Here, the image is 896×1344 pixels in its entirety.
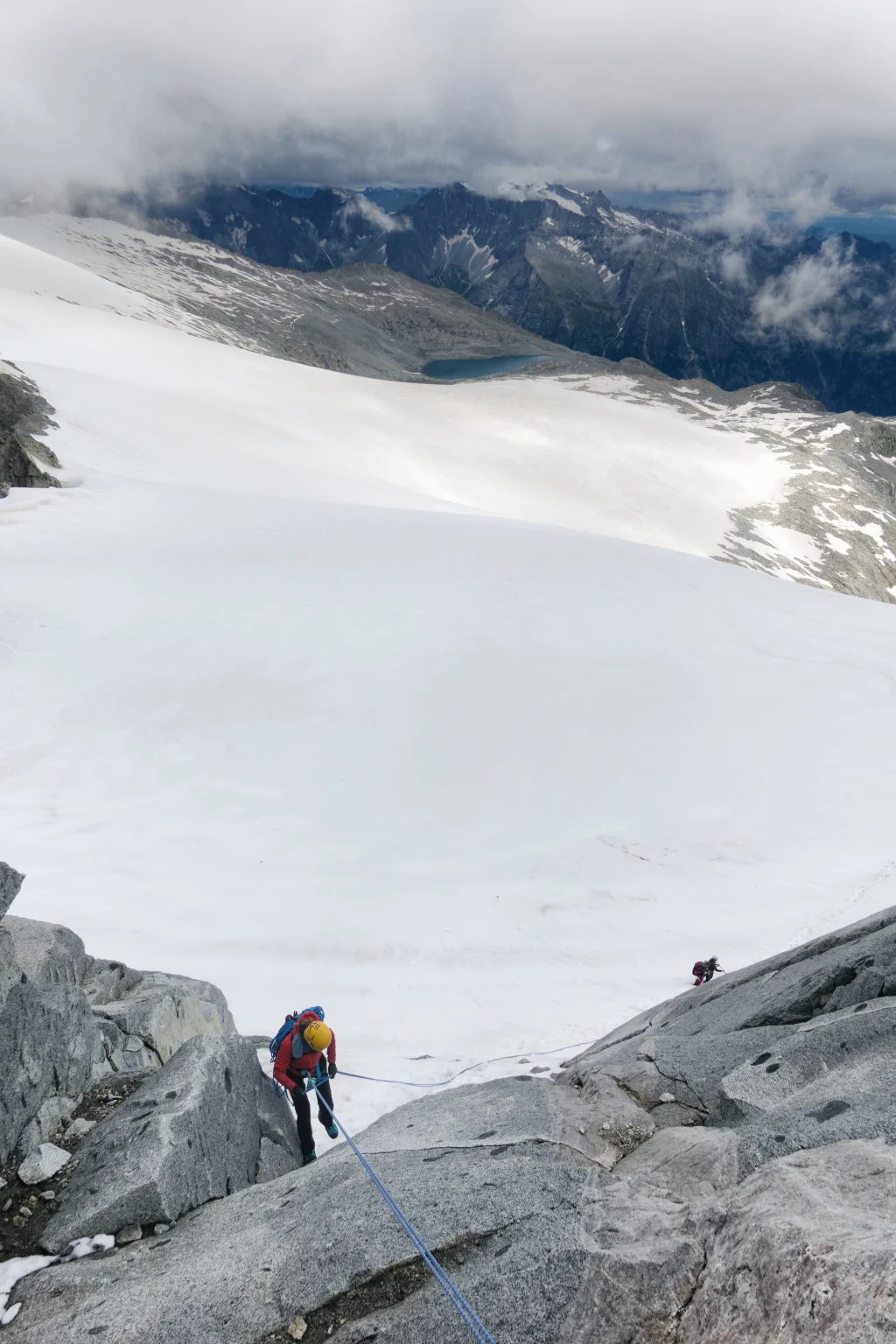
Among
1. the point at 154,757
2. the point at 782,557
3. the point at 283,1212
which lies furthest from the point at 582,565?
the point at 782,557

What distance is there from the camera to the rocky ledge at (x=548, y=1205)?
4207 mm

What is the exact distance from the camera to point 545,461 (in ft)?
303

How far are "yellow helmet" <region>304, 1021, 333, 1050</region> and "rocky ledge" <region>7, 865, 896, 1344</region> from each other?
65 centimetres

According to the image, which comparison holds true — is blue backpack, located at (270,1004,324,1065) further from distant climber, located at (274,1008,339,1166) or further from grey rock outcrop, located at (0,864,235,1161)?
grey rock outcrop, located at (0,864,235,1161)

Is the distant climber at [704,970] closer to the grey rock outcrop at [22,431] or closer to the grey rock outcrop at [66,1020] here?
the grey rock outcrop at [66,1020]

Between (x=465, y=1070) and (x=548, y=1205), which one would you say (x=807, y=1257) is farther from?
(x=465, y=1070)

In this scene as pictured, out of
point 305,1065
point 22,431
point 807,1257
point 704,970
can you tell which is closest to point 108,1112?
point 305,1065

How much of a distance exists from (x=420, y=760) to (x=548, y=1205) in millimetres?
13548

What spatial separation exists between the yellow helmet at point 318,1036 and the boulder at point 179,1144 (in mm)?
568

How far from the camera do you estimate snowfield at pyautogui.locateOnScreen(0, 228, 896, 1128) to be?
1316 centimetres

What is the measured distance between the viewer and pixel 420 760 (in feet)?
61.3

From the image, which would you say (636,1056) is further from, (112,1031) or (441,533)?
(441,533)

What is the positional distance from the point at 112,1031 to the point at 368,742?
11.0 meters

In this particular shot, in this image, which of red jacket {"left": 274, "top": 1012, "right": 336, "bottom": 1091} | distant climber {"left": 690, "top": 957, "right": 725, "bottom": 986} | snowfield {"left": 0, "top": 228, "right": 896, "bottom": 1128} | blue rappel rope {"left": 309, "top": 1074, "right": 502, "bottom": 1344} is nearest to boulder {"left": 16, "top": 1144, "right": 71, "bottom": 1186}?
red jacket {"left": 274, "top": 1012, "right": 336, "bottom": 1091}
